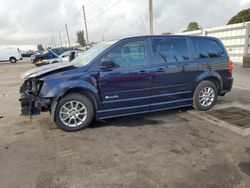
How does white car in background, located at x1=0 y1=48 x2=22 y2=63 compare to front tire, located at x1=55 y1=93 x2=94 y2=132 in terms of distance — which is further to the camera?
white car in background, located at x1=0 y1=48 x2=22 y2=63

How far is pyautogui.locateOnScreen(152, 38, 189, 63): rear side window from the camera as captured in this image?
4785 millimetres

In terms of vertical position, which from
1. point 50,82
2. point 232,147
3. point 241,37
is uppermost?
point 241,37

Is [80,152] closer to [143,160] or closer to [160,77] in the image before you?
[143,160]

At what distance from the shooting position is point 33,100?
437 cm

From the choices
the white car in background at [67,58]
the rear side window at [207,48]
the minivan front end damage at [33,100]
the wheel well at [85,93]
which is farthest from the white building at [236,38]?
the minivan front end damage at [33,100]

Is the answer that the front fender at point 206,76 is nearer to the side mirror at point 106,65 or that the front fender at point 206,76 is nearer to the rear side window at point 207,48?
the rear side window at point 207,48

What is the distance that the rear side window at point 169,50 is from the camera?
4785mm

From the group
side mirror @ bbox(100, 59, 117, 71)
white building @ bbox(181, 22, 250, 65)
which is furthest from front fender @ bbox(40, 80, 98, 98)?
white building @ bbox(181, 22, 250, 65)

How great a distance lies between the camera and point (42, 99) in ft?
13.8

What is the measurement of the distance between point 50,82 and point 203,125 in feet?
10.3

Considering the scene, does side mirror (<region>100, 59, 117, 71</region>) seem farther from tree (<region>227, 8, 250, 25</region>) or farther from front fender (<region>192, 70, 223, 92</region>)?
tree (<region>227, 8, 250, 25</region>)

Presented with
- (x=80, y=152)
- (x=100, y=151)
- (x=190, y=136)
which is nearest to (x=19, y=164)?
(x=80, y=152)

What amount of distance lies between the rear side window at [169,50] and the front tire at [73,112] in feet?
5.67

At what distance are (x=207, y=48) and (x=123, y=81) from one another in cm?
243
